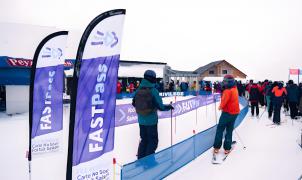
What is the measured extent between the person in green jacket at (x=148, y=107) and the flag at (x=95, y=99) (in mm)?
1921

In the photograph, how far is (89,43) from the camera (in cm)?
275

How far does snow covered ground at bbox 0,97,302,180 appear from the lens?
4996mm

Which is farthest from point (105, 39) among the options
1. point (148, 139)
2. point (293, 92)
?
point (293, 92)

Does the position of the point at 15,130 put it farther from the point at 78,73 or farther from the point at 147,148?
the point at 78,73

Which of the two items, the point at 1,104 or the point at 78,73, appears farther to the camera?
the point at 1,104

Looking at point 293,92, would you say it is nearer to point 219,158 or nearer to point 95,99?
point 219,158

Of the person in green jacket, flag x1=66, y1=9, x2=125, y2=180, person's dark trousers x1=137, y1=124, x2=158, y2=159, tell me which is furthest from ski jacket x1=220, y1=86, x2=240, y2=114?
flag x1=66, y1=9, x2=125, y2=180

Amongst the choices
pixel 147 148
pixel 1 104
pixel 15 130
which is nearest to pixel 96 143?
pixel 147 148

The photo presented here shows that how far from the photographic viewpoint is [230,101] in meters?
5.80

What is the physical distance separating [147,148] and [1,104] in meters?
16.7

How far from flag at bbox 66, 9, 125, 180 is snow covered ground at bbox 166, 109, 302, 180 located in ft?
7.87

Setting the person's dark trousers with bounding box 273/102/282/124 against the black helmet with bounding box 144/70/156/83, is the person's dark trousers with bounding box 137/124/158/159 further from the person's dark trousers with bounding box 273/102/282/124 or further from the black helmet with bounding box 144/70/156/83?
the person's dark trousers with bounding box 273/102/282/124

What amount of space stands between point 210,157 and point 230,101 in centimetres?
147

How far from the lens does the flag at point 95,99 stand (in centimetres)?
268
